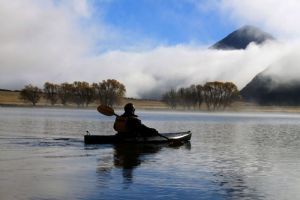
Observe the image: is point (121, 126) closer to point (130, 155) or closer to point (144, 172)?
point (130, 155)

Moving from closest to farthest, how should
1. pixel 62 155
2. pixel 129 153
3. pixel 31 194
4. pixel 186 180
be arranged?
pixel 31 194
pixel 186 180
pixel 62 155
pixel 129 153

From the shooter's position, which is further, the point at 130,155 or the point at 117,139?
the point at 117,139

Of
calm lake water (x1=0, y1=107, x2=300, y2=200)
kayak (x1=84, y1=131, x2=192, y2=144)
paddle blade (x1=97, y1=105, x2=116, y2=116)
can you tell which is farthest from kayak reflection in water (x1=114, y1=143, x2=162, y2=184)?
paddle blade (x1=97, y1=105, x2=116, y2=116)

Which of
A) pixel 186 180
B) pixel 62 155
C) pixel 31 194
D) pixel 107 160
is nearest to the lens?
pixel 31 194

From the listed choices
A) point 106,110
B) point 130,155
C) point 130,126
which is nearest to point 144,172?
point 130,155

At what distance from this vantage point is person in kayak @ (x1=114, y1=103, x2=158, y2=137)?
34.8m

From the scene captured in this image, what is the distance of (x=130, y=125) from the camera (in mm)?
35625

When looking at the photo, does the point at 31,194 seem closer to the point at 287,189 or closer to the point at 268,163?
the point at 287,189

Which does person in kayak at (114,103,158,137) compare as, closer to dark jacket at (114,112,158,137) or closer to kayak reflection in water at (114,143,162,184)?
dark jacket at (114,112,158,137)

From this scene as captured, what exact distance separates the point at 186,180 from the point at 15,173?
7011 millimetres

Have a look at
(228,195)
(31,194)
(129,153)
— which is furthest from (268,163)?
(31,194)

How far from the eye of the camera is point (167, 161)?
91.8 feet

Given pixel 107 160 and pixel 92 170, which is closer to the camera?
pixel 92 170

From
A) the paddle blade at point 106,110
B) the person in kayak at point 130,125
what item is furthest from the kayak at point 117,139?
the paddle blade at point 106,110
